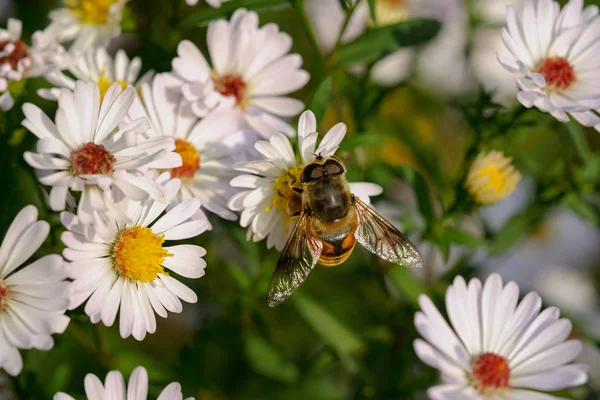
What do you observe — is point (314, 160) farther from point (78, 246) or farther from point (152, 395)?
point (152, 395)

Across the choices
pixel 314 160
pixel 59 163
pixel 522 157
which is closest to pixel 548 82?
pixel 522 157

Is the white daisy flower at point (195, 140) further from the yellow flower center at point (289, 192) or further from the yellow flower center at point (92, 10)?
the yellow flower center at point (92, 10)

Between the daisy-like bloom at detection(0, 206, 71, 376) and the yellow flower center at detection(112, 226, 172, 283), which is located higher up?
the yellow flower center at detection(112, 226, 172, 283)

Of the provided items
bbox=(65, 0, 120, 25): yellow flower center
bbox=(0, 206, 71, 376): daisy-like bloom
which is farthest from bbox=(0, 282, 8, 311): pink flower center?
bbox=(65, 0, 120, 25): yellow flower center

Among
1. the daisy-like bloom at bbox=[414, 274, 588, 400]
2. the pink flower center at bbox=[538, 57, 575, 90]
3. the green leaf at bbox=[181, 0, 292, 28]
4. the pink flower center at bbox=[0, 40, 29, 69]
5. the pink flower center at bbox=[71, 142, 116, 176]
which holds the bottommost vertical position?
the daisy-like bloom at bbox=[414, 274, 588, 400]

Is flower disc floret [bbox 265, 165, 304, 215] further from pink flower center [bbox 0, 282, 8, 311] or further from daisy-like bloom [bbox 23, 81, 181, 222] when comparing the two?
pink flower center [bbox 0, 282, 8, 311]

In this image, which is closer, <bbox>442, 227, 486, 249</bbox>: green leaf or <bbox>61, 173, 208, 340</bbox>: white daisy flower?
<bbox>61, 173, 208, 340</bbox>: white daisy flower

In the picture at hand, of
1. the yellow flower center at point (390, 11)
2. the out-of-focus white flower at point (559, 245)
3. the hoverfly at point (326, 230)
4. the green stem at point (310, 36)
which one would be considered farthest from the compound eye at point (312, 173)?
the out-of-focus white flower at point (559, 245)
